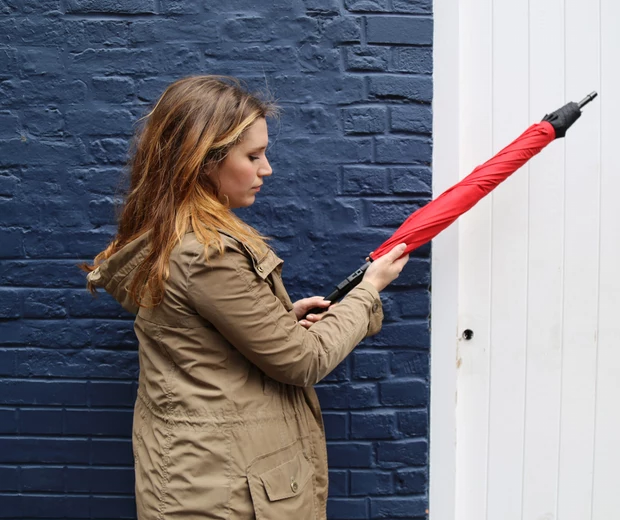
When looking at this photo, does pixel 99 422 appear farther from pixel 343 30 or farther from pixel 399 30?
pixel 399 30

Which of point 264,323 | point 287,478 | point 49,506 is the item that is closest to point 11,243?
point 49,506

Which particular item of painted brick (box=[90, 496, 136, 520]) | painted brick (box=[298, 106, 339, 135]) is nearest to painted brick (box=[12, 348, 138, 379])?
painted brick (box=[90, 496, 136, 520])

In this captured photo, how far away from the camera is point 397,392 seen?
7.24 feet

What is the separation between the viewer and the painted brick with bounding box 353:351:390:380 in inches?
86.6

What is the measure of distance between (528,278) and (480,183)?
1.70ft

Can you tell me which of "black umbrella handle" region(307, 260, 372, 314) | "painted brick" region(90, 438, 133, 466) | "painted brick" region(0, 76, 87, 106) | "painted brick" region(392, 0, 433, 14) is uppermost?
"painted brick" region(392, 0, 433, 14)

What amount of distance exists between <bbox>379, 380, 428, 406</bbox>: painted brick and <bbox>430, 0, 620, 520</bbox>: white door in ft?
0.21

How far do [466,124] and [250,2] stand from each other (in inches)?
34.5

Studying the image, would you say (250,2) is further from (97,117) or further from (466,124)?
(466,124)

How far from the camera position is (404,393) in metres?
2.21

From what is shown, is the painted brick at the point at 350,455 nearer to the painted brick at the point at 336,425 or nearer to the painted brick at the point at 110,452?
the painted brick at the point at 336,425

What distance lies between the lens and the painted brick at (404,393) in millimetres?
2201

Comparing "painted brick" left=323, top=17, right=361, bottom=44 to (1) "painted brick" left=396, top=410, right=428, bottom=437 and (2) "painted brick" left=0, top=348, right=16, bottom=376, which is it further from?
(2) "painted brick" left=0, top=348, right=16, bottom=376

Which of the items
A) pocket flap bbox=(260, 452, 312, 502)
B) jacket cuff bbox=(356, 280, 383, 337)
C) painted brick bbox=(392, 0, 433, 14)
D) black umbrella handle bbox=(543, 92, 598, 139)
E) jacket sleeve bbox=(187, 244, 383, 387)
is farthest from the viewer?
painted brick bbox=(392, 0, 433, 14)
